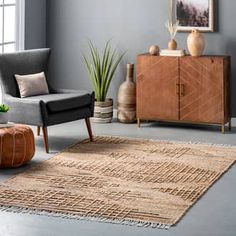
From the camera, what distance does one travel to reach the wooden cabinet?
6664mm

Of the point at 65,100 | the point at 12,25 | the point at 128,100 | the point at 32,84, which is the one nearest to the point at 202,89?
the point at 128,100

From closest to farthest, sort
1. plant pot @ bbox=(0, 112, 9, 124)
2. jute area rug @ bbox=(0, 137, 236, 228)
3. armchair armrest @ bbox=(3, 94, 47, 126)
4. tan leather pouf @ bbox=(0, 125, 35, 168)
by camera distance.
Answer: jute area rug @ bbox=(0, 137, 236, 228) → tan leather pouf @ bbox=(0, 125, 35, 168) → plant pot @ bbox=(0, 112, 9, 124) → armchair armrest @ bbox=(3, 94, 47, 126)

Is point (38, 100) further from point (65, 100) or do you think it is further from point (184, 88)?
point (184, 88)

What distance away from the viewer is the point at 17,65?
20.9 ft

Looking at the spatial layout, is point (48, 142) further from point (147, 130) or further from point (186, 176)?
point (186, 176)

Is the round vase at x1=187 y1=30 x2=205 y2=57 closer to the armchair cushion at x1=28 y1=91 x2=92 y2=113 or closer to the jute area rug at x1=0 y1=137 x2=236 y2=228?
the jute area rug at x1=0 y1=137 x2=236 y2=228

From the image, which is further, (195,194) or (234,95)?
(234,95)

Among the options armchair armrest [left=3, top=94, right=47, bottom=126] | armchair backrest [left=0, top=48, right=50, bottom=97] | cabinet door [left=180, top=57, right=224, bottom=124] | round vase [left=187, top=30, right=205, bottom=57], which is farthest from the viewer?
round vase [left=187, top=30, right=205, bottom=57]

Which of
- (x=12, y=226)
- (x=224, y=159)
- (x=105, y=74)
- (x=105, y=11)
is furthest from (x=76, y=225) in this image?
(x=105, y=11)

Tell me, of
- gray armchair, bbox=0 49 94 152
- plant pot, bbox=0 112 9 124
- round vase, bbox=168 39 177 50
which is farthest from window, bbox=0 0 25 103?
plant pot, bbox=0 112 9 124

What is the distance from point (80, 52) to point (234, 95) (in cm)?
183

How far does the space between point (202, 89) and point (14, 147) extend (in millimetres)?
2223

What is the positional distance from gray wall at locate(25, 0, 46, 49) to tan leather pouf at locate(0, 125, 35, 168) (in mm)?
2256

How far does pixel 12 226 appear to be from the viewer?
4023 mm
